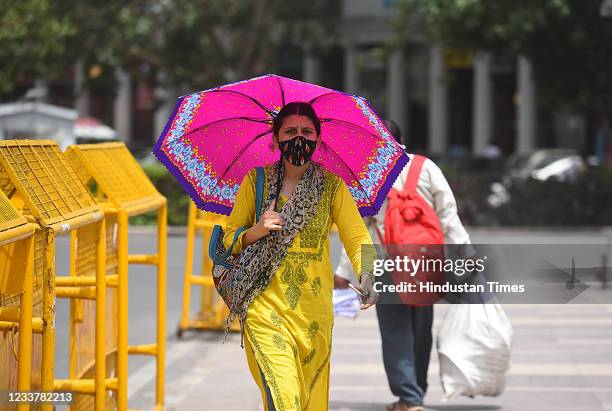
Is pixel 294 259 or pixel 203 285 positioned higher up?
pixel 294 259

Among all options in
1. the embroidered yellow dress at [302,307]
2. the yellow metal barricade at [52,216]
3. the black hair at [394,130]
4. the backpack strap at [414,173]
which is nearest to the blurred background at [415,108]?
the backpack strap at [414,173]

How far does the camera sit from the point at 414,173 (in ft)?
22.9

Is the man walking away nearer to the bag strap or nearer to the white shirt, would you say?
the white shirt

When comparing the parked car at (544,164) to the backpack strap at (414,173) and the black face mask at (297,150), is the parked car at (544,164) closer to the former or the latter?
the backpack strap at (414,173)

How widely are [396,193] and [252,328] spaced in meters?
2.26

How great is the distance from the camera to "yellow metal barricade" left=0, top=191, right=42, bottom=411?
4.09 m

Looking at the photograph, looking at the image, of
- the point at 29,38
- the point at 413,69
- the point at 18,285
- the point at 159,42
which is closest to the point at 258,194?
the point at 18,285

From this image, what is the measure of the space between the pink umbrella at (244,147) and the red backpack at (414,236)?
1241 mm

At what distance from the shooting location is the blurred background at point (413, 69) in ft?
73.7

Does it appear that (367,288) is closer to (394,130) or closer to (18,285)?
(18,285)

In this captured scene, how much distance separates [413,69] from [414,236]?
38.6 m

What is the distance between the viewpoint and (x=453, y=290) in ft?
22.6

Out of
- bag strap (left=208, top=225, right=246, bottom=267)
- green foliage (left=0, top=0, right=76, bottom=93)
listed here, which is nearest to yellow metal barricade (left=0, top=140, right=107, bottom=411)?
bag strap (left=208, top=225, right=246, bottom=267)

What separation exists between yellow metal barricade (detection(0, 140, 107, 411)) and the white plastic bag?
2.09 meters
